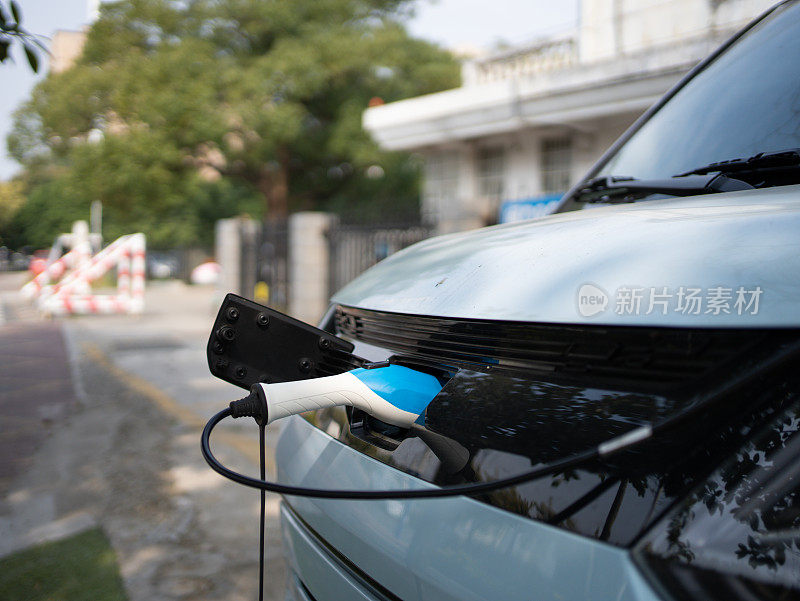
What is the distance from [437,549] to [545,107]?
1162 centimetres

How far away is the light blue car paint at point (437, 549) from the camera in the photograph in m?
0.89

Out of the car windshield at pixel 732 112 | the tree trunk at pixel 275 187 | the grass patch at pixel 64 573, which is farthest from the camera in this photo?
the tree trunk at pixel 275 187

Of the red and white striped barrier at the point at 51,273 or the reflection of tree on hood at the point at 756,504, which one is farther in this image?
the red and white striped barrier at the point at 51,273

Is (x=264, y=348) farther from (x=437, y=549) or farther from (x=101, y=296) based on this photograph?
(x=101, y=296)

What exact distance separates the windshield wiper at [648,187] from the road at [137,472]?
1901mm

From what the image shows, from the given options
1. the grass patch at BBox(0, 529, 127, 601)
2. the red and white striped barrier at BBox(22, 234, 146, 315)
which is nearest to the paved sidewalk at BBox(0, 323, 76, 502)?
the grass patch at BBox(0, 529, 127, 601)

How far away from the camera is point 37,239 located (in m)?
3.73

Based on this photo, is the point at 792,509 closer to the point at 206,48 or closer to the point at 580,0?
the point at 580,0

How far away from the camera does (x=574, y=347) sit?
109 cm

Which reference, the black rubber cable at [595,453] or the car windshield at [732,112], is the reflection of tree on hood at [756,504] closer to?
the black rubber cable at [595,453]

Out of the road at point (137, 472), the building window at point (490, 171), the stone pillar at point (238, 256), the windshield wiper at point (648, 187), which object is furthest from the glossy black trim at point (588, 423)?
the building window at point (490, 171)

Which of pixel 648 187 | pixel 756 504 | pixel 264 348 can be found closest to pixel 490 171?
pixel 648 187

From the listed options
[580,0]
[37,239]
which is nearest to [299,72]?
[580,0]

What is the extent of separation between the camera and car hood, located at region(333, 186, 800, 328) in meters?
0.92
